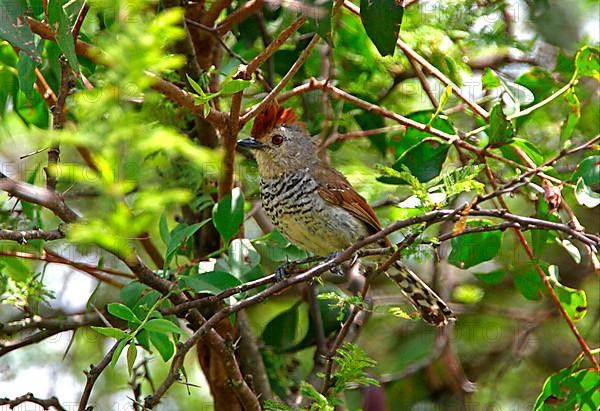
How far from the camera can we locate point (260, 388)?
3879 millimetres

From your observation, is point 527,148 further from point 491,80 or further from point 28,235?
point 28,235

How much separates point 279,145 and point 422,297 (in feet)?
3.17

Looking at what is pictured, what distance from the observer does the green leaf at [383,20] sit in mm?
2842

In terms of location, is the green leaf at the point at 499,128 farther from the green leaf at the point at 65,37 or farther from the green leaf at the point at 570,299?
the green leaf at the point at 65,37

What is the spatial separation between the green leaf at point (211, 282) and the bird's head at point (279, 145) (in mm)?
1185

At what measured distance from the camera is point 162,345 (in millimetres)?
2650

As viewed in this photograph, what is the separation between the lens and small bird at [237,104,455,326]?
3.91 meters

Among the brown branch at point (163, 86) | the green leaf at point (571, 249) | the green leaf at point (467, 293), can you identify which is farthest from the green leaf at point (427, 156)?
the green leaf at point (467, 293)

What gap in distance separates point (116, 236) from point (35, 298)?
1.68 m

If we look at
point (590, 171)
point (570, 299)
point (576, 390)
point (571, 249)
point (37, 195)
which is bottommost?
point (576, 390)

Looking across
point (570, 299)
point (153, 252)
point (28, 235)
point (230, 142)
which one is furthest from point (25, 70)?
point (570, 299)

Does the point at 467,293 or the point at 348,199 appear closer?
the point at 348,199

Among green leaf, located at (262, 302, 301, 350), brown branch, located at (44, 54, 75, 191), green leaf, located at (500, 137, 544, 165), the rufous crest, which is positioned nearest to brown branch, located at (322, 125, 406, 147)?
the rufous crest

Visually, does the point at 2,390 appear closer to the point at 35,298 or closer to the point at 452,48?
the point at 35,298
